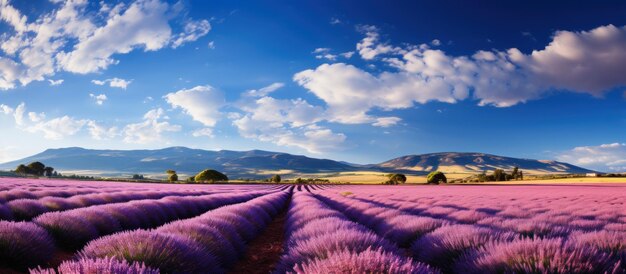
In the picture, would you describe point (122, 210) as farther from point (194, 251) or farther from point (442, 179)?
point (442, 179)

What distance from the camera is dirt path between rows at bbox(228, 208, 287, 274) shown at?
5.19 meters

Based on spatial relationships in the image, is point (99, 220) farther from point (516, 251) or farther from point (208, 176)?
point (208, 176)

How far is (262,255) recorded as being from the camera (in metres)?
6.34

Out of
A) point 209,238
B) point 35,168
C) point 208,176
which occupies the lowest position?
point 208,176

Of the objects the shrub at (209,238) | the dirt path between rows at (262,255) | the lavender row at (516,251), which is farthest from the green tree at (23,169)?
the lavender row at (516,251)

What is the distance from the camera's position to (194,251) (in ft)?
11.6

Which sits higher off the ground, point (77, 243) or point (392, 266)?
point (392, 266)

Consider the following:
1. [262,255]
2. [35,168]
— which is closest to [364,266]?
[262,255]

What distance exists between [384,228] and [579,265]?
4.98 metres

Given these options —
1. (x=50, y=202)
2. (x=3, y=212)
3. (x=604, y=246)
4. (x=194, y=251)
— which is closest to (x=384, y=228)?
(x=604, y=246)

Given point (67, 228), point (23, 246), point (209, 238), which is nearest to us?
point (23, 246)

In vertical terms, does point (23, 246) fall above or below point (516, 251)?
below

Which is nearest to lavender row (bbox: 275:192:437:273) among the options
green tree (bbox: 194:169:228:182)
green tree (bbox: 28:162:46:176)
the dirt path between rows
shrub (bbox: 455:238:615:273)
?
shrub (bbox: 455:238:615:273)

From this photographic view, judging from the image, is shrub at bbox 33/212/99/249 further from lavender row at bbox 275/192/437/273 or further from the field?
lavender row at bbox 275/192/437/273
